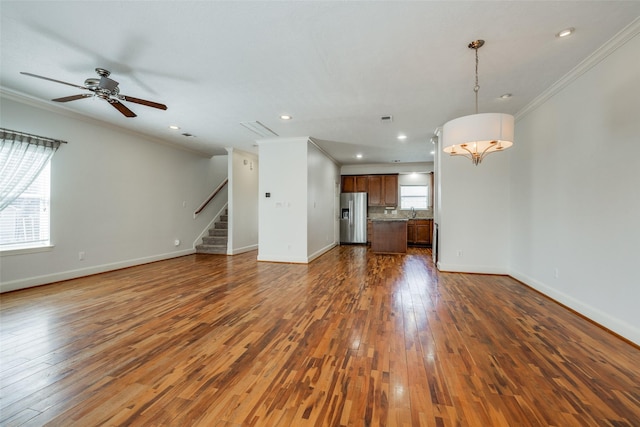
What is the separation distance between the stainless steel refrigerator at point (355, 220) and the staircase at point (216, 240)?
379cm

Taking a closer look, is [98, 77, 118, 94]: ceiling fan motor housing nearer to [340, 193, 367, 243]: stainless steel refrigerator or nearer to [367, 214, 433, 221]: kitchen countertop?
[340, 193, 367, 243]: stainless steel refrigerator

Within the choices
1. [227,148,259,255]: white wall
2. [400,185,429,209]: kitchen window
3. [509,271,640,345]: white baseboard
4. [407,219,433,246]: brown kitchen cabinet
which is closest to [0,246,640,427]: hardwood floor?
[509,271,640,345]: white baseboard

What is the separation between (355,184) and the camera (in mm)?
9188

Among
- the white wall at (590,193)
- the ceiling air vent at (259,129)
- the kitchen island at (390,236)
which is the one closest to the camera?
the white wall at (590,193)

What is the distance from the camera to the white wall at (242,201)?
22.3ft

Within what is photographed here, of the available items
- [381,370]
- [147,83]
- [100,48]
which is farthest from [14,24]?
[381,370]

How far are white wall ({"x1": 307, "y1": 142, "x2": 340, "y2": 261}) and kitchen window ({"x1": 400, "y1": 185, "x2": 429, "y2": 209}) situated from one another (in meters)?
2.39

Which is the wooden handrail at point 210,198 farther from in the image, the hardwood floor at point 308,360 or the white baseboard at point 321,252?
the hardwood floor at point 308,360

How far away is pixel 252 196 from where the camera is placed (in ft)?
25.2

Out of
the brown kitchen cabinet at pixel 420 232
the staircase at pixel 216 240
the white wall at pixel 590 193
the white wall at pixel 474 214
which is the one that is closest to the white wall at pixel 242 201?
the staircase at pixel 216 240

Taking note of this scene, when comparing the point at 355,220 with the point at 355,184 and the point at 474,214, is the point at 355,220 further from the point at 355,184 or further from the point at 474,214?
the point at 474,214

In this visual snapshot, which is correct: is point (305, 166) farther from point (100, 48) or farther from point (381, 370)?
point (381, 370)

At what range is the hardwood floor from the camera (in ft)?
4.89

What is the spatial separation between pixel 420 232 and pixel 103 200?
26.8ft
